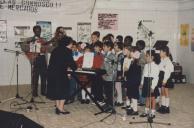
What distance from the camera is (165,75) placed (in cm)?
703

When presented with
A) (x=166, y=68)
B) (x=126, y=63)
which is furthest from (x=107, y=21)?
(x=166, y=68)

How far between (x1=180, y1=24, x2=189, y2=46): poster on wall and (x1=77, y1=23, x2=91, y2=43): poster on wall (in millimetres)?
2949

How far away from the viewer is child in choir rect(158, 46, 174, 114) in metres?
6.88

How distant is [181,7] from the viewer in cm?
1161

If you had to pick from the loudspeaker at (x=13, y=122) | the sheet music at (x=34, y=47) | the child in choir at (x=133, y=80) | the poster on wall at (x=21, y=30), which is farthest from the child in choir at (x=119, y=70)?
the loudspeaker at (x=13, y=122)

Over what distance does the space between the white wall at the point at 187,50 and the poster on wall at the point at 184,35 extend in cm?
12

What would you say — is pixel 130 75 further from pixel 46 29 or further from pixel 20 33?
pixel 20 33

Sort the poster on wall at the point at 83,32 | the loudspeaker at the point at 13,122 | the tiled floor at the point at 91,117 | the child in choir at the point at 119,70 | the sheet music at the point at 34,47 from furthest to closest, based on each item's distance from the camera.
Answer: the poster on wall at the point at 83,32, the sheet music at the point at 34,47, the child in choir at the point at 119,70, the tiled floor at the point at 91,117, the loudspeaker at the point at 13,122

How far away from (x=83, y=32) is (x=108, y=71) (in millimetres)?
3989

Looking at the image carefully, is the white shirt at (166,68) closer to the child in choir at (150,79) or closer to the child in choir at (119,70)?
the child in choir at (150,79)

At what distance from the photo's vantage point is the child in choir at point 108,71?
7.09 metres

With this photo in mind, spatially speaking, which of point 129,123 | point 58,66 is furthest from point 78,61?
point 129,123

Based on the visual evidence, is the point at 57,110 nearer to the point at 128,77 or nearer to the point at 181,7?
the point at 128,77

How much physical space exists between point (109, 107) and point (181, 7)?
18.1ft
